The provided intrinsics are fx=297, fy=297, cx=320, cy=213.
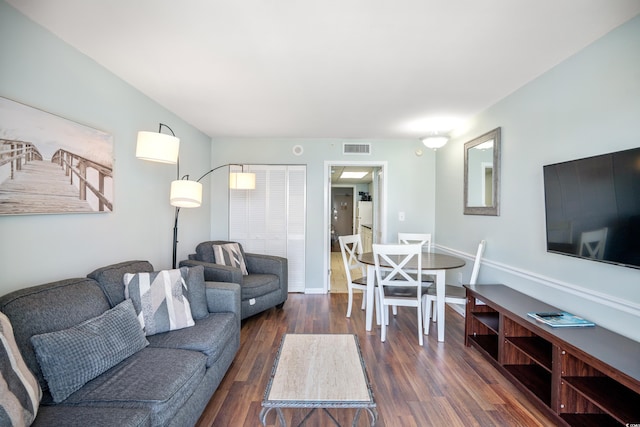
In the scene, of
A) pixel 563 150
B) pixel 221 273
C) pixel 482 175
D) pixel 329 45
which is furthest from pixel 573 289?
pixel 221 273

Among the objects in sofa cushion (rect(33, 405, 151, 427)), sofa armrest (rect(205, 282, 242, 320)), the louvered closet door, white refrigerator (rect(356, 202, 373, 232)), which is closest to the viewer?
sofa cushion (rect(33, 405, 151, 427))

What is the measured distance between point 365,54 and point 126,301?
2.28 metres

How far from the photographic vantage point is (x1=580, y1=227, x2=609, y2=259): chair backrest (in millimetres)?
1768

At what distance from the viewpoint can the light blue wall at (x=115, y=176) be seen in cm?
168

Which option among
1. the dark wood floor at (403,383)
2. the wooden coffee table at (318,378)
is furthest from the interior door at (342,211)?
the wooden coffee table at (318,378)

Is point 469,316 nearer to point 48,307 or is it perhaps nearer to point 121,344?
point 121,344

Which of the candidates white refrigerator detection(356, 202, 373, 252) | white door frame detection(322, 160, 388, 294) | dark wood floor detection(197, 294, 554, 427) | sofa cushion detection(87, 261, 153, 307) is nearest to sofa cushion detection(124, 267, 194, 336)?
sofa cushion detection(87, 261, 153, 307)

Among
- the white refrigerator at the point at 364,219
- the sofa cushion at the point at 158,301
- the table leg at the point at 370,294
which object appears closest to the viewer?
the sofa cushion at the point at 158,301

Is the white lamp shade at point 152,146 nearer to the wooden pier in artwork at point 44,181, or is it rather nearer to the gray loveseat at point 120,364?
the wooden pier in artwork at point 44,181

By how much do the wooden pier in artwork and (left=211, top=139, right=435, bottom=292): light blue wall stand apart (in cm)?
239

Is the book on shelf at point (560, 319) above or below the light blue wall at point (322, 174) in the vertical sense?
below

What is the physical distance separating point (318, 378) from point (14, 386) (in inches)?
49.9

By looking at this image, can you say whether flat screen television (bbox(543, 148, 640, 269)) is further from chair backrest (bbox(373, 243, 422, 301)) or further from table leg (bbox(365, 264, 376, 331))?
table leg (bbox(365, 264, 376, 331))

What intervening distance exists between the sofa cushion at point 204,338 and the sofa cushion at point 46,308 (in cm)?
41
